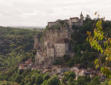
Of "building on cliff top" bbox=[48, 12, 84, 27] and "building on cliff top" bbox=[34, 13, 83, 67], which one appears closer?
"building on cliff top" bbox=[34, 13, 83, 67]

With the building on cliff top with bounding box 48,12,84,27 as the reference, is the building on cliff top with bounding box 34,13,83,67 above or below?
below

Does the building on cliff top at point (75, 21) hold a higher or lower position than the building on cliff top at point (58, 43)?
higher

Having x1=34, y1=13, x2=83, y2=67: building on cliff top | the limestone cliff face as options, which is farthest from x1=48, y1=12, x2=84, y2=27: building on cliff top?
the limestone cliff face

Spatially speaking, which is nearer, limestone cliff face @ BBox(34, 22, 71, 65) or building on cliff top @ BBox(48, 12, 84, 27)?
limestone cliff face @ BBox(34, 22, 71, 65)

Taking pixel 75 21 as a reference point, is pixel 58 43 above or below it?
below

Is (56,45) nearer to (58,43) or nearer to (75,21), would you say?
(58,43)

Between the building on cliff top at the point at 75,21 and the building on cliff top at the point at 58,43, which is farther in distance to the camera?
the building on cliff top at the point at 75,21

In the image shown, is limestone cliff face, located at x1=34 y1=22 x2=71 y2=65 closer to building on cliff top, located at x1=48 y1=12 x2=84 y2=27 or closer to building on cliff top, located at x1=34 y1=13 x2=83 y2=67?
building on cliff top, located at x1=34 y1=13 x2=83 y2=67

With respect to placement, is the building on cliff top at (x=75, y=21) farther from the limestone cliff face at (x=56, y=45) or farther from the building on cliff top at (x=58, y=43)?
the limestone cliff face at (x=56, y=45)

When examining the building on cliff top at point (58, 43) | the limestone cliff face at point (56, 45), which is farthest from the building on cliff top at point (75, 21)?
the limestone cliff face at point (56, 45)

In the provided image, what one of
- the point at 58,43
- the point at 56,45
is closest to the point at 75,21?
the point at 58,43

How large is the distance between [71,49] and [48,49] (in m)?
3.76

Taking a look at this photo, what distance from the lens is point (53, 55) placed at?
37.1 metres

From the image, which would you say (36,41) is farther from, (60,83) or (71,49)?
(60,83)
